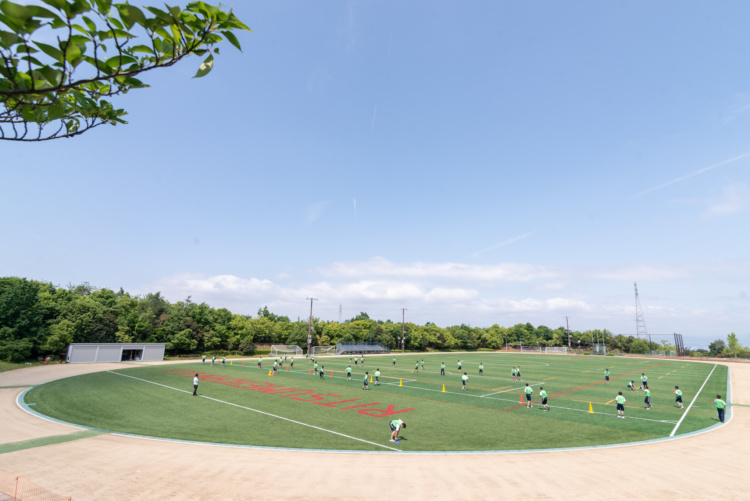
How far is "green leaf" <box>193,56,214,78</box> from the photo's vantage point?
3.65m

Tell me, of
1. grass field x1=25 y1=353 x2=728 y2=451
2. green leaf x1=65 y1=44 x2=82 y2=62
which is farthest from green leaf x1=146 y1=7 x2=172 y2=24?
grass field x1=25 y1=353 x2=728 y2=451

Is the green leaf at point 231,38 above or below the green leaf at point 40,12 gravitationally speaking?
above

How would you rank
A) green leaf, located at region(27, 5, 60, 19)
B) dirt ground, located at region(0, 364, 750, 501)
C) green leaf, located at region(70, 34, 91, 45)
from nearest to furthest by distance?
1. green leaf, located at region(27, 5, 60, 19)
2. green leaf, located at region(70, 34, 91, 45)
3. dirt ground, located at region(0, 364, 750, 501)

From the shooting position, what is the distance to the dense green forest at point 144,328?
5238 centimetres

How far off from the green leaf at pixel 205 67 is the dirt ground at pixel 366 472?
11.8 meters

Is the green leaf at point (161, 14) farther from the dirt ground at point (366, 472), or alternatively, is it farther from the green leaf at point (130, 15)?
the dirt ground at point (366, 472)

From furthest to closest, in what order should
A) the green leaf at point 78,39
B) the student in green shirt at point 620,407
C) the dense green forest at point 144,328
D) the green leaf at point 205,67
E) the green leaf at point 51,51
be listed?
the dense green forest at point 144,328, the student in green shirt at point 620,407, the green leaf at point 205,67, the green leaf at point 78,39, the green leaf at point 51,51

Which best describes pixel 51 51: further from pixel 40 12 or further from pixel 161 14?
pixel 161 14

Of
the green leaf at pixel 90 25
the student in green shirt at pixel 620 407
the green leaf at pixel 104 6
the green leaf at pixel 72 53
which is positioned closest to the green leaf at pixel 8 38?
the green leaf at pixel 72 53

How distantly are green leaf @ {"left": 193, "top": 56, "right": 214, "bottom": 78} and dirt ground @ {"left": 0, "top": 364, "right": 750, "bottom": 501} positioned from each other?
11796 millimetres

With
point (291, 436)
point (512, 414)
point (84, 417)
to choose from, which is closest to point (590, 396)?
point (512, 414)

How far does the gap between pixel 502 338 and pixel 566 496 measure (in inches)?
5871

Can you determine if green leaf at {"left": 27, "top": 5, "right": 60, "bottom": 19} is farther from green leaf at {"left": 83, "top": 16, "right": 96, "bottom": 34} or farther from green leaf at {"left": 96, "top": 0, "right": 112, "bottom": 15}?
green leaf at {"left": 83, "top": 16, "right": 96, "bottom": 34}

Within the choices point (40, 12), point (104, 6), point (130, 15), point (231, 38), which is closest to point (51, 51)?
point (40, 12)
